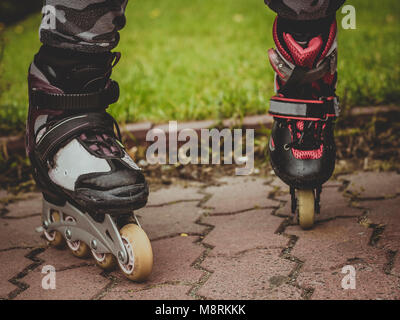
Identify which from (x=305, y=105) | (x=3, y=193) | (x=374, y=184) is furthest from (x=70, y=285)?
(x=374, y=184)

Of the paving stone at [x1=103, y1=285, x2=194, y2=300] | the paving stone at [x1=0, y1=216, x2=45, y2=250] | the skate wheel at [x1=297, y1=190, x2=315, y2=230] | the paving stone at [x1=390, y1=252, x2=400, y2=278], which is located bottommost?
the paving stone at [x1=0, y1=216, x2=45, y2=250]

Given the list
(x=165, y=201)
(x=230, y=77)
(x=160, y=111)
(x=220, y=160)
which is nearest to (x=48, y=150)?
(x=165, y=201)

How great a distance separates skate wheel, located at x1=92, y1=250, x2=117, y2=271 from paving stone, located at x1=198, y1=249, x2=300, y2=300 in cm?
26

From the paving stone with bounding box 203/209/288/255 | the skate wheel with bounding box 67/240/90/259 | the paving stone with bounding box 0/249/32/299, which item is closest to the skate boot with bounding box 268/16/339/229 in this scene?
the paving stone with bounding box 203/209/288/255

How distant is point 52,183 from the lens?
1547 mm

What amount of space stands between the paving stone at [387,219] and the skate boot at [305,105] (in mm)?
227

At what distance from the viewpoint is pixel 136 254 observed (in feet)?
4.37

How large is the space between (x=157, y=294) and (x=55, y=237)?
1.60ft

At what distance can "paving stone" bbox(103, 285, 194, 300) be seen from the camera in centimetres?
130

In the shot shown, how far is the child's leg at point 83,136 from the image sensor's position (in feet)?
4.62

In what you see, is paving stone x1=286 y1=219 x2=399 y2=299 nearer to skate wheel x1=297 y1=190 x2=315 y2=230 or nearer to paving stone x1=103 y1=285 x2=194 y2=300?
skate wheel x1=297 y1=190 x2=315 y2=230

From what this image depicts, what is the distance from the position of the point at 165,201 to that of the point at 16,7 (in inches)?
266

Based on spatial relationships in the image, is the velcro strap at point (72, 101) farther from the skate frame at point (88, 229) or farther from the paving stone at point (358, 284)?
the paving stone at point (358, 284)

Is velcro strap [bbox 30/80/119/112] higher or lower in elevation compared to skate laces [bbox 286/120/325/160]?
higher
